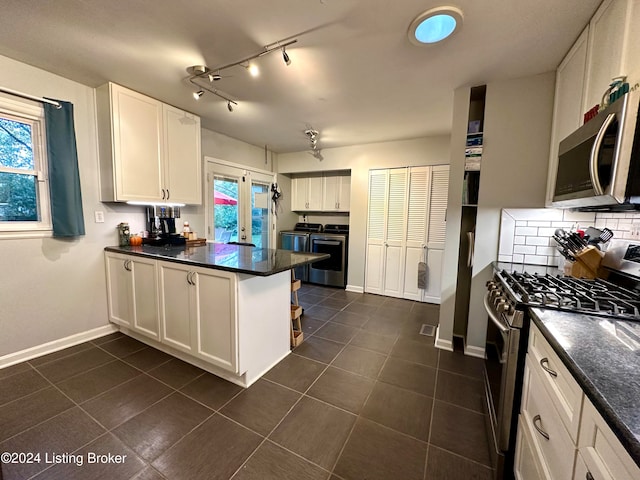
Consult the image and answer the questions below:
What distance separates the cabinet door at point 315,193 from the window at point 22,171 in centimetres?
361

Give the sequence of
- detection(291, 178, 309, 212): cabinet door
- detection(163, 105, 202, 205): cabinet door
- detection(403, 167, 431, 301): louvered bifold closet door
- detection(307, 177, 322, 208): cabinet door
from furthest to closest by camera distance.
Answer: detection(291, 178, 309, 212): cabinet door, detection(307, 177, 322, 208): cabinet door, detection(403, 167, 431, 301): louvered bifold closet door, detection(163, 105, 202, 205): cabinet door

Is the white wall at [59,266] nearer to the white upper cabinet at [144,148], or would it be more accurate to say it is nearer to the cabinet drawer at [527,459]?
the white upper cabinet at [144,148]

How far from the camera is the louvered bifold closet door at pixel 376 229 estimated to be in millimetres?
4062

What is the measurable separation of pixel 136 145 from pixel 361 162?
3.01 meters

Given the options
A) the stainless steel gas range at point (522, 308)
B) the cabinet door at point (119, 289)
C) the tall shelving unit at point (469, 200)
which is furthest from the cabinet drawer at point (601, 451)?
the cabinet door at point (119, 289)

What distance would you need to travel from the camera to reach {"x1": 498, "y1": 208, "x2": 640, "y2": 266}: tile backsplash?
Answer: 200 cm

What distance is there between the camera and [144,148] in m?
2.57

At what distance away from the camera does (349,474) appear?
4.17 feet

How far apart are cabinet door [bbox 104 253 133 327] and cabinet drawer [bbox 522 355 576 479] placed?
3.02 metres

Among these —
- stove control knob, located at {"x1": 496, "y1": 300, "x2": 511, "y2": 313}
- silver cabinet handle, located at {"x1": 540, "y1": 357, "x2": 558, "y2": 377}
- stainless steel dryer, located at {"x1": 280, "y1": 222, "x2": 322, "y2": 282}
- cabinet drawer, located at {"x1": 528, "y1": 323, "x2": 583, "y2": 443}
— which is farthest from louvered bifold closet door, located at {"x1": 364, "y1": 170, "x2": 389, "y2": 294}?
silver cabinet handle, located at {"x1": 540, "y1": 357, "x2": 558, "y2": 377}

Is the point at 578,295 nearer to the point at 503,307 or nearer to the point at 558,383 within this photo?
the point at 503,307

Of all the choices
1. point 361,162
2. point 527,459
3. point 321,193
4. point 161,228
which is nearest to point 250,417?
point 527,459

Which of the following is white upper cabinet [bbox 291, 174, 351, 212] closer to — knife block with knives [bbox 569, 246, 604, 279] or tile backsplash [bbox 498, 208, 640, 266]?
tile backsplash [bbox 498, 208, 640, 266]

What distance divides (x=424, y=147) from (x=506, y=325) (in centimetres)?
308
